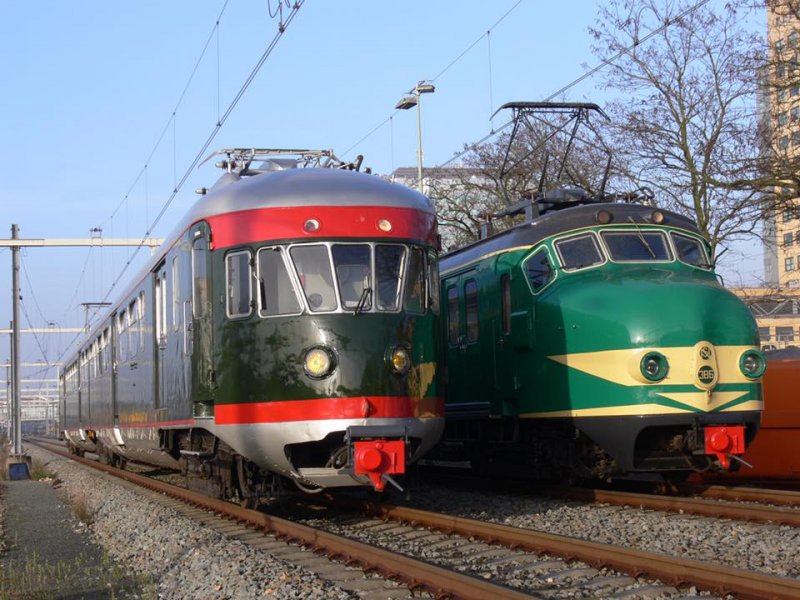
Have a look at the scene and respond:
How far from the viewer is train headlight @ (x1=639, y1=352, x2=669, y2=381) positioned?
1109cm

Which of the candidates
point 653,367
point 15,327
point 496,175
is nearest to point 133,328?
point 653,367

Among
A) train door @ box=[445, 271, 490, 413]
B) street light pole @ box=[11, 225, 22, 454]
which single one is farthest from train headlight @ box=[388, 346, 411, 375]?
street light pole @ box=[11, 225, 22, 454]

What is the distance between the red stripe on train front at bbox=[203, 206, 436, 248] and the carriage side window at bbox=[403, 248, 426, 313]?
21 centimetres

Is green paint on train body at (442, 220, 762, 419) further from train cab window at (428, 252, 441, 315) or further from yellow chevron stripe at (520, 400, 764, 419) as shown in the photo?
train cab window at (428, 252, 441, 315)

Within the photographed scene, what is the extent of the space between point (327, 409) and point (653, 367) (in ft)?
11.6

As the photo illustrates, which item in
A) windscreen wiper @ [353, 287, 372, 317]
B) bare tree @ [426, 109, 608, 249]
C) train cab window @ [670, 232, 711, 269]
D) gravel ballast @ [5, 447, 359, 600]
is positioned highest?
bare tree @ [426, 109, 608, 249]

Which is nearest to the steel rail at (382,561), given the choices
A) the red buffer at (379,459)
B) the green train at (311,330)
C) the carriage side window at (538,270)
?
the green train at (311,330)

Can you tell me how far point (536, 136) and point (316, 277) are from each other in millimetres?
18644

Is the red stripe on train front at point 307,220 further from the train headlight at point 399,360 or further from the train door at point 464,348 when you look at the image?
the train door at point 464,348

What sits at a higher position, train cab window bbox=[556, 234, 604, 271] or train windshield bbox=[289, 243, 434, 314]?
train cab window bbox=[556, 234, 604, 271]

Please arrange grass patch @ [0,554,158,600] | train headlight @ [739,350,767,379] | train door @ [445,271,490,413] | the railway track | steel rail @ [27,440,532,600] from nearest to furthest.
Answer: steel rail @ [27,440,532,600]
the railway track
grass patch @ [0,554,158,600]
train headlight @ [739,350,767,379]
train door @ [445,271,490,413]

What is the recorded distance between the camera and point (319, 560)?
907 centimetres

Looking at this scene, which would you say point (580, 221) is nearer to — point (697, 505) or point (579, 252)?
point (579, 252)

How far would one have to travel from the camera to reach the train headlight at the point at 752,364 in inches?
445
